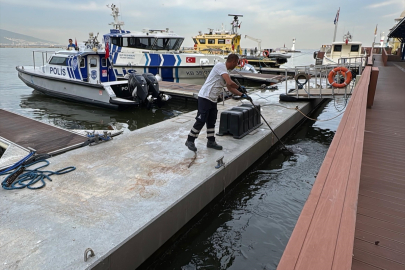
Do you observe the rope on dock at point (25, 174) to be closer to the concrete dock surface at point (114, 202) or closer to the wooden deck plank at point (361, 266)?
the concrete dock surface at point (114, 202)

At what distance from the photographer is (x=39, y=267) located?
7.73ft

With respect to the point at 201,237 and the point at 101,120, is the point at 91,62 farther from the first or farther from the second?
the point at 201,237

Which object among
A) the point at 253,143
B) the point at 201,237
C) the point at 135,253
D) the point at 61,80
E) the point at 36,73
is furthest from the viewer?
the point at 36,73

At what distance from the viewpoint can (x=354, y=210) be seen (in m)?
1.98

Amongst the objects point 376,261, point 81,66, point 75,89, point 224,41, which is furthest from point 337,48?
point 376,261

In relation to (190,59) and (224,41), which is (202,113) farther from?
(224,41)

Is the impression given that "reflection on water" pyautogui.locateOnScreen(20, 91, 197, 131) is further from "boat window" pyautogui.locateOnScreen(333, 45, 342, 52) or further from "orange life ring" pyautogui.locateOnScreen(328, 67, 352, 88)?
"boat window" pyautogui.locateOnScreen(333, 45, 342, 52)

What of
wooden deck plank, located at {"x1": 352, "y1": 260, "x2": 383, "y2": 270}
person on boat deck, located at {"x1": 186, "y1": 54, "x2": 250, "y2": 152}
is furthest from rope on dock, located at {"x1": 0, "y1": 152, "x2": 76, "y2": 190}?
wooden deck plank, located at {"x1": 352, "y1": 260, "x2": 383, "y2": 270}

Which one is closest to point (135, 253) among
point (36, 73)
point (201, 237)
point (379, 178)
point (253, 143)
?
point (201, 237)

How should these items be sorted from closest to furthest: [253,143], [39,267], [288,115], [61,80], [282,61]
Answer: [39,267]
[253,143]
[288,115]
[61,80]
[282,61]

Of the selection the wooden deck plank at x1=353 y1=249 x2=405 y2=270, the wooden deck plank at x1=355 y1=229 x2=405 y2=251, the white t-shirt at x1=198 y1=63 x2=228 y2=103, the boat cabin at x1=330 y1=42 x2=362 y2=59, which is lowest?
the wooden deck plank at x1=353 y1=249 x2=405 y2=270

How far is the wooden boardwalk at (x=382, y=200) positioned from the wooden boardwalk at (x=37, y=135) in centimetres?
462

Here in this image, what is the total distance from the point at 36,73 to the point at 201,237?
523 inches

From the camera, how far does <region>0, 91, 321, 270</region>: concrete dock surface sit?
2582 millimetres
